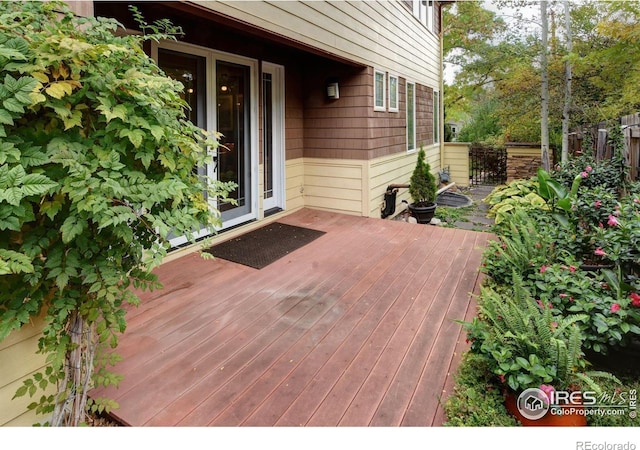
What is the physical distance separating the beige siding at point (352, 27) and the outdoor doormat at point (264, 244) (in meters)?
2.29

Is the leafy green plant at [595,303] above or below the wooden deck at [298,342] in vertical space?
above

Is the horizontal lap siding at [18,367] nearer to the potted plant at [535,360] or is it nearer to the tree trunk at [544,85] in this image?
the potted plant at [535,360]

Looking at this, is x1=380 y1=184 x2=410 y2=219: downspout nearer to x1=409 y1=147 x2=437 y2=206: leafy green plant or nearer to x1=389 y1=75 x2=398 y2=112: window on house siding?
x1=409 y1=147 x2=437 y2=206: leafy green plant

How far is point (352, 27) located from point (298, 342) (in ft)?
15.4

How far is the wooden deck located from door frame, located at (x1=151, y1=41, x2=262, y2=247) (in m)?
1.01

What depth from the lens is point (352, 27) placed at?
559 cm

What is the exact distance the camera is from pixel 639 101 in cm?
716

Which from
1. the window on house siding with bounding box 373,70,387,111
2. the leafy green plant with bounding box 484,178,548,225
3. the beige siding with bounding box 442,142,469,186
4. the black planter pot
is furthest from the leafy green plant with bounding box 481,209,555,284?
the beige siding with bounding box 442,142,469,186

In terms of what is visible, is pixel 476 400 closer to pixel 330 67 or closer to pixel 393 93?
pixel 330 67

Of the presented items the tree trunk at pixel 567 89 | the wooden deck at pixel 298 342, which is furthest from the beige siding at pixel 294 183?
the tree trunk at pixel 567 89

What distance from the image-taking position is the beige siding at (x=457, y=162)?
11.7 metres

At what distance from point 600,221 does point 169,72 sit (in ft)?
14.3

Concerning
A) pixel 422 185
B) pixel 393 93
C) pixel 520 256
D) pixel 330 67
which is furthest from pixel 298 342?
pixel 393 93
